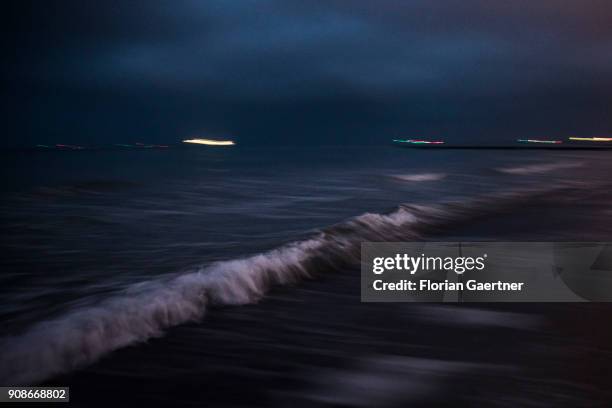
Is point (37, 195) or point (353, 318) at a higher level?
point (37, 195)

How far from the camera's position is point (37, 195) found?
17.5 meters

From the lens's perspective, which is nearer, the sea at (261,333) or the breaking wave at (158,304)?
the sea at (261,333)

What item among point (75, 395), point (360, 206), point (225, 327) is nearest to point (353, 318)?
point (225, 327)

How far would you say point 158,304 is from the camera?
175 inches

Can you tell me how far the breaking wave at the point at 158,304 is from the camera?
337 cm

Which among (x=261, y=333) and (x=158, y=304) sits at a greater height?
(x=158, y=304)

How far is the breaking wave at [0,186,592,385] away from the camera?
3367mm

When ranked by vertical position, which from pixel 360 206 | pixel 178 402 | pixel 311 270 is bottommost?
pixel 178 402

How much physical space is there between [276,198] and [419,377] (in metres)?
12.9

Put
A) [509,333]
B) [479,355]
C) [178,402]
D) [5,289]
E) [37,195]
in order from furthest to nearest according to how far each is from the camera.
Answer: [37,195] → [5,289] → [509,333] → [479,355] → [178,402]

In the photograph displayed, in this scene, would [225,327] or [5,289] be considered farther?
[5,289]

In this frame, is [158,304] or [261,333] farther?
[158,304]

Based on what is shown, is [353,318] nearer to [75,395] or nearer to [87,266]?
[75,395]

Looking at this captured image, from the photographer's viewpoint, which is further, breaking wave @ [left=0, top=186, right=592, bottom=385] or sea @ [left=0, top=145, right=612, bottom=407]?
breaking wave @ [left=0, top=186, right=592, bottom=385]
